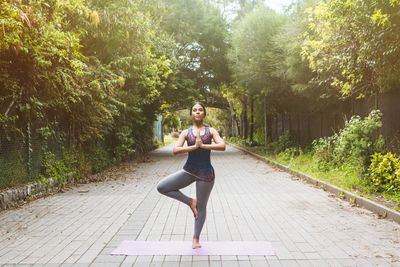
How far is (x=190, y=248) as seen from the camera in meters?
5.86

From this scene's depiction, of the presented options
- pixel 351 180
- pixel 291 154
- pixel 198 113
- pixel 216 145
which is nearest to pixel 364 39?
pixel 351 180

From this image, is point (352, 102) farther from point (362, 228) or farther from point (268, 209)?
point (362, 228)

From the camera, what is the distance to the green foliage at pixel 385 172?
923 centimetres

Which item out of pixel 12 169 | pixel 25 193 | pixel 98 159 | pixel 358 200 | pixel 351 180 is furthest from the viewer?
pixel 98 159

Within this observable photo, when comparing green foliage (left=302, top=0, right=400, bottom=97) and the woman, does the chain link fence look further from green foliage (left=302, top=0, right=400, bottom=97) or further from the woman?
green foliage (left=302, top=0, right=400, bottom=97)

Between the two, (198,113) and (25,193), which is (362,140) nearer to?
(198,113)

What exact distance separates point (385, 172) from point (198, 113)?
5.58 metres

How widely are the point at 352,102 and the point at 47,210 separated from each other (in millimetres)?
12401

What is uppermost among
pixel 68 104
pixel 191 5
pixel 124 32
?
pixel 191 5

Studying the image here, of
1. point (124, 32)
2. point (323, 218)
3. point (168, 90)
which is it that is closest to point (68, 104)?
point (124, 32)

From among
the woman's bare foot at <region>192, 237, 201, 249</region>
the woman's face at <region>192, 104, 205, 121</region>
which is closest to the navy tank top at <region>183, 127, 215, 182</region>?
the woman's face at <region>192, 104, 205, 121</region>

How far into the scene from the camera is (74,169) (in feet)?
44.5

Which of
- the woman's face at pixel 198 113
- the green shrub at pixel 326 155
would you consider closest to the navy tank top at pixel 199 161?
the woman's face at pixel 198 113

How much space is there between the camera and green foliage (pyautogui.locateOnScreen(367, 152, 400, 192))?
9234 mm
